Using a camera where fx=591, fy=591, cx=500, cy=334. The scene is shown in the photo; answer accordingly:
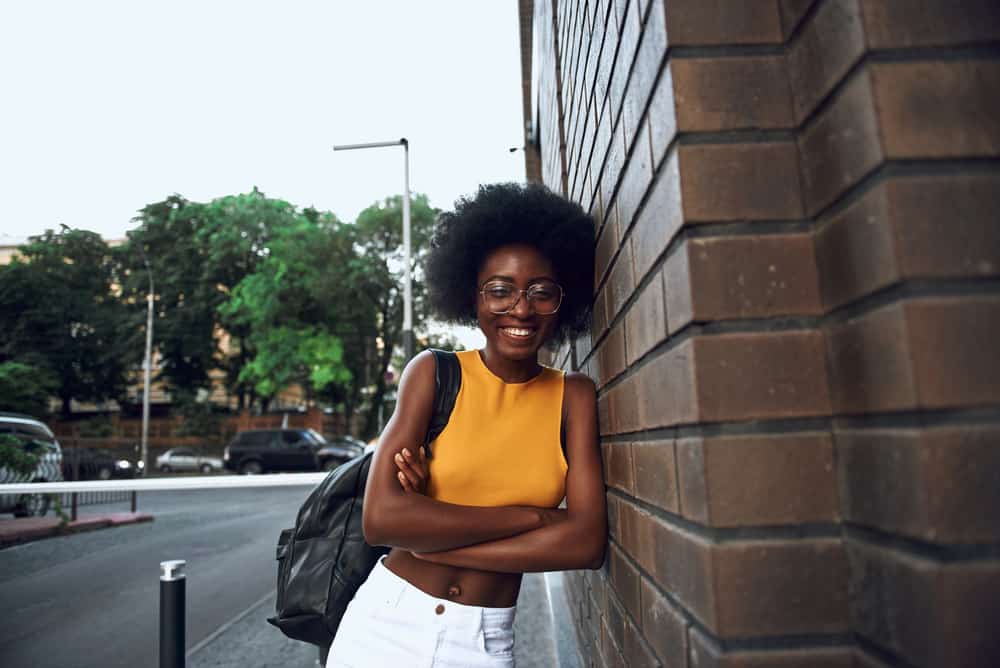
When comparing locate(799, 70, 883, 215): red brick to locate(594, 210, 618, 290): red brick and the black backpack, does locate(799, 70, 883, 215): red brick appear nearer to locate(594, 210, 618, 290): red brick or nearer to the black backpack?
locate(594, 210, 618, 290): red brick

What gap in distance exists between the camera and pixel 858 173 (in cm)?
66

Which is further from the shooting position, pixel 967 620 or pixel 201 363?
pixel 201 363

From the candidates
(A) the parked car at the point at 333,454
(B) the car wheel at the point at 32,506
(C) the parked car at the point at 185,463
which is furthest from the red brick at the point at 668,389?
(C) the parked car at the point at 185,463

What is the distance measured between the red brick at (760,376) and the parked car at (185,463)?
27.1 m

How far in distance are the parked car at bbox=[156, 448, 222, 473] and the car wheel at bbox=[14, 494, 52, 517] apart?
21.9 metres

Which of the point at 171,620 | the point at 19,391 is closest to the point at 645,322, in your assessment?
the point at 171,620

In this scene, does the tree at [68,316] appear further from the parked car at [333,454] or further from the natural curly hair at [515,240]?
the natural curly hair at [515,240]

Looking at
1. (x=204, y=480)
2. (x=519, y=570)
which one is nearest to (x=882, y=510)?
(x=519, y=570)

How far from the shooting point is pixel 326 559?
193 centimetres

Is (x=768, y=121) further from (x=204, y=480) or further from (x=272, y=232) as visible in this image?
(x=272, y=232)

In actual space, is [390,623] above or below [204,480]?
below

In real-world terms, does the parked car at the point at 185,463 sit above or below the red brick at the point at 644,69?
below

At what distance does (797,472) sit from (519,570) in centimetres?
94

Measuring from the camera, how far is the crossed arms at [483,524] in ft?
4.83
